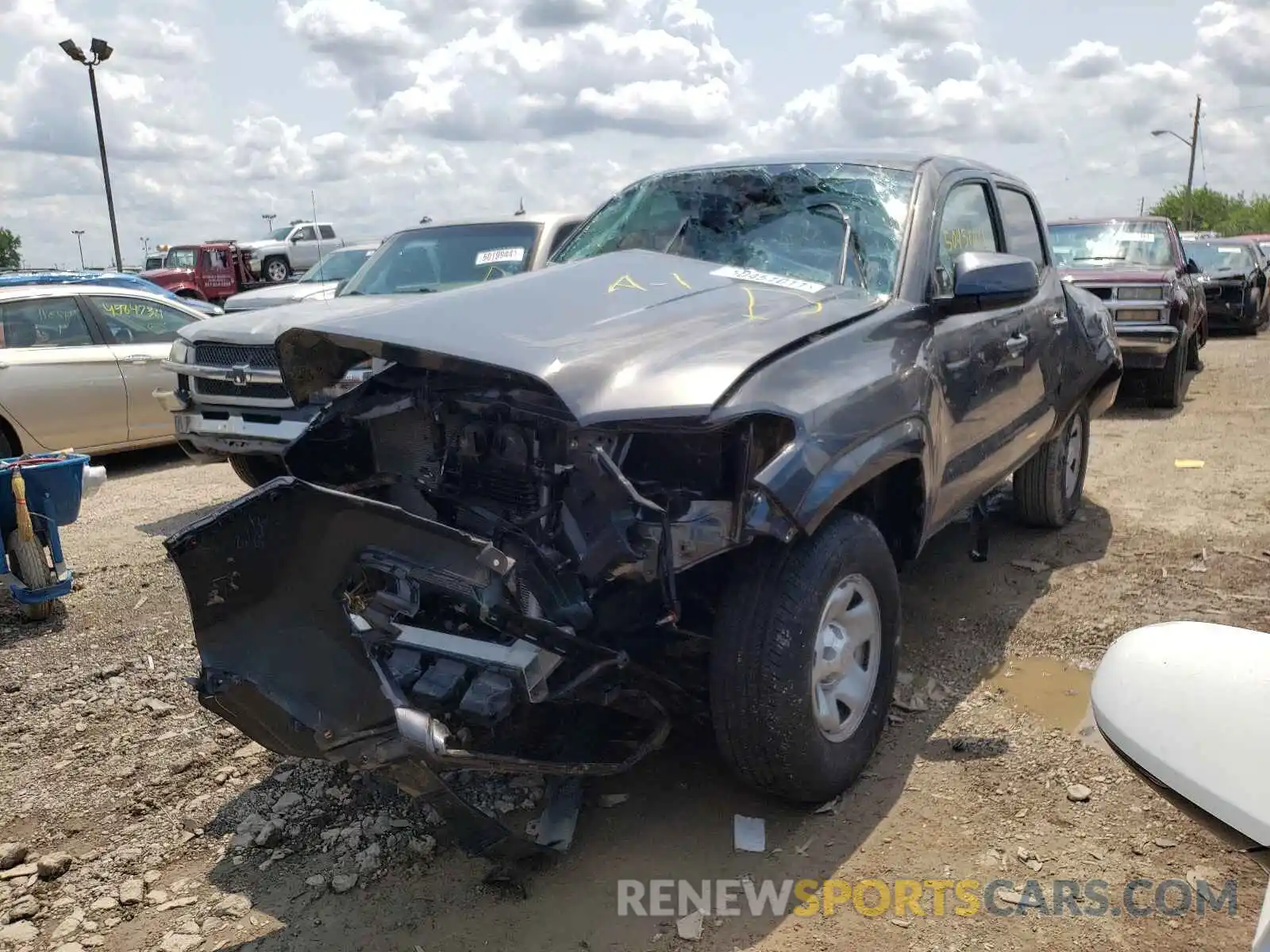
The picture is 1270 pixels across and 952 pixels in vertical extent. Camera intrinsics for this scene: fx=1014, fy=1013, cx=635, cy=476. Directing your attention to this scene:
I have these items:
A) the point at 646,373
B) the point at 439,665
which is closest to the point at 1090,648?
the point at 646,373

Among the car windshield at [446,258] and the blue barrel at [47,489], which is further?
the car windshield at [446,258]

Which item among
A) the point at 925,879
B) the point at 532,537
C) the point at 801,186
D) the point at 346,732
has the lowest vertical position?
the point at 925,879

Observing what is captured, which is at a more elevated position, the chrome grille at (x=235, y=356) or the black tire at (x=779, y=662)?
the chrome grille at (x=235, y=356)

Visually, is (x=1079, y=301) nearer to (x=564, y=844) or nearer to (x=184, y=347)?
(x=564, y=844)

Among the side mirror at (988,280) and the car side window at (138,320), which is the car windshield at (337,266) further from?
the side mirror at (988,280)

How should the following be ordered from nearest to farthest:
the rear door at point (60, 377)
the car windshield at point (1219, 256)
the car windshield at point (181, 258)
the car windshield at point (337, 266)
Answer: the rear door at point (60, 377) < the car windshield at point (337, 266) < the car windshield at point (1219, 256) < the car windshield at point (181, 258)

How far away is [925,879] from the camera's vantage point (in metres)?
2.79

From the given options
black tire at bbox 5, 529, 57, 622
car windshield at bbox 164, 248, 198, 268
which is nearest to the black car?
black tire at bbox 5, 529, 57, 622

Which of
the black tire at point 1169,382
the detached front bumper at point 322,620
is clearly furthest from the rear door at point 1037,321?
the black tire at point 1169,382

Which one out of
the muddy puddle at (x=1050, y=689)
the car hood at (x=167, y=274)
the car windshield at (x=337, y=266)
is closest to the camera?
the muddy puddle at (x=1050, y=689)

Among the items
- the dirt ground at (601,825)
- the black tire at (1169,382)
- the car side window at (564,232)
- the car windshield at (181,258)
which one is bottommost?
the dirt ground at (601,825)

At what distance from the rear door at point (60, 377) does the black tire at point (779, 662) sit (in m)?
6.81

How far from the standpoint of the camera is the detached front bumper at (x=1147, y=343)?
9.12 m

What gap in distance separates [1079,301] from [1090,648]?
2.06m
